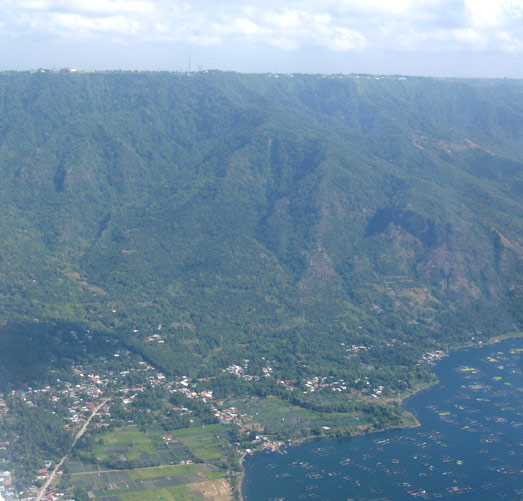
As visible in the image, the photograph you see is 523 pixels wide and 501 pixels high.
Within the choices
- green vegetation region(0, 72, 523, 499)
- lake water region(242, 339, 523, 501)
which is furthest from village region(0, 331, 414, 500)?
lake water region(242, 339, 523, 501)

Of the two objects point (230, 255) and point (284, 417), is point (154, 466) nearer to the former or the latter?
point (284, 417)

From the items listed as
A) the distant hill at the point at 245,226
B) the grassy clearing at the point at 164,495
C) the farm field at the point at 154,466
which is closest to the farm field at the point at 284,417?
the farm field at the point at 154,466

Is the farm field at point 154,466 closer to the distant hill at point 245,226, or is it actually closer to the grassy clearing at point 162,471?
the grassy clearing at point 162,471

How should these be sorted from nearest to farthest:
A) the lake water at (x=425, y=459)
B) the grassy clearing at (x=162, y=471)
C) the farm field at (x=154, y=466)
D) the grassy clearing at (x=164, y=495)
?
the grassy clearing at (x=164, y=495), the farm field at (x=154, y=466), the lake water at (x=425, y=459), the grassy clearing at (x=162, y=471)

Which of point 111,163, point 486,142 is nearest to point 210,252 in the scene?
point 111,163

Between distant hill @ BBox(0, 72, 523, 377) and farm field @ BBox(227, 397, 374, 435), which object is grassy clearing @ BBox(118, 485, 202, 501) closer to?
farm field @ BBox(227, 397, 374, 435)

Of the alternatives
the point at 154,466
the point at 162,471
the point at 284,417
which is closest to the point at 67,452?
the point at 154,466

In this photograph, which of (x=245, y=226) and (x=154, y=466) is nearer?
(x=154, y=466)
